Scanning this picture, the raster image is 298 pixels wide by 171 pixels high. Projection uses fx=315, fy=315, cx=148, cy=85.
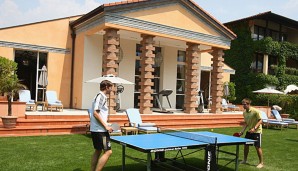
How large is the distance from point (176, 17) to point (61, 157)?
10.7 m

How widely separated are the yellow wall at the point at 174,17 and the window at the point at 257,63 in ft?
47.5

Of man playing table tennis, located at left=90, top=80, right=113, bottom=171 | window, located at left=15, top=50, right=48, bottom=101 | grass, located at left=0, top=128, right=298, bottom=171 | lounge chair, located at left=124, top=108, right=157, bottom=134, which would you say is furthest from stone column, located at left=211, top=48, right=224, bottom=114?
man playing table tennis, located at left=90, top=80, right=113, bottom=171

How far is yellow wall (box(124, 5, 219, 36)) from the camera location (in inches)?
614

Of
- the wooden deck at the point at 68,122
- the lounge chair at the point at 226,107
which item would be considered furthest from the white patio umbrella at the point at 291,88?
the wooden deck at the point at 68,122

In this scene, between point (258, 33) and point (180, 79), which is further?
point (258, 33)

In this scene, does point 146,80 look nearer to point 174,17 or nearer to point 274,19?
point 174,17

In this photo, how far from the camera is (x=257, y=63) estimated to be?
103 feet

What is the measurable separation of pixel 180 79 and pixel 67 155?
1337 cm

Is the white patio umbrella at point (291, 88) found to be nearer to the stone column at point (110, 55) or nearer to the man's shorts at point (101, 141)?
the stone column at point (110, 55)

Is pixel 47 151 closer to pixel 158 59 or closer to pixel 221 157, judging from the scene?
pixel 221 157

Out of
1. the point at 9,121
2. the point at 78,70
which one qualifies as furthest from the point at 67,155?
the point at 78,70

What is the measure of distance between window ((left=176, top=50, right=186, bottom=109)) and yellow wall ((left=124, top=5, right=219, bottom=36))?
138 inches

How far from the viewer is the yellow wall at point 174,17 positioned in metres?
15.6

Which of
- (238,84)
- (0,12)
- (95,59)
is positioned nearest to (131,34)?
(95,59)
